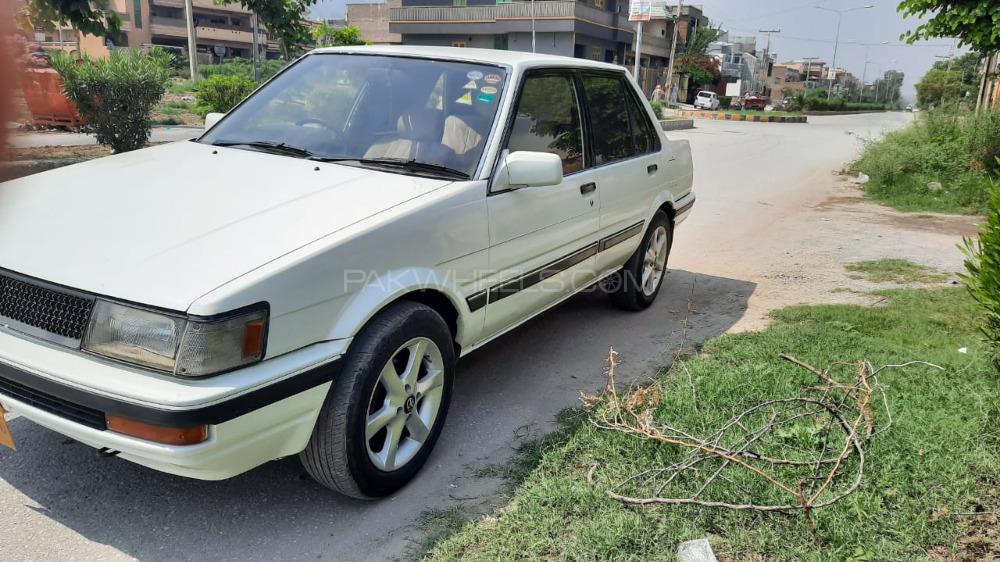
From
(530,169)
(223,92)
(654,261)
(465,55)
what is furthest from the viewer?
(223,92)

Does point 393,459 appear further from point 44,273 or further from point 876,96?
point 876,96

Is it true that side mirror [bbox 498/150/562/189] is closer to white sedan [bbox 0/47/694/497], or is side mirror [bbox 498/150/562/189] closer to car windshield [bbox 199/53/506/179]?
white sedan [bbox 0/47/694/497]

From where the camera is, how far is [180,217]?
9.32 feet

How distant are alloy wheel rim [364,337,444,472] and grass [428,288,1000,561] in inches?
18.0

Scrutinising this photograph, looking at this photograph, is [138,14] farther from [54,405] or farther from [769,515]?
[769,515]

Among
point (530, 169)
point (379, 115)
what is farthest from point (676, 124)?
point (530, 169)

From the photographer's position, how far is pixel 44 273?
8.30ft

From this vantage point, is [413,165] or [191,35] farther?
[191,35]

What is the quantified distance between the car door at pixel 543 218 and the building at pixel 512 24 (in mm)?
39406

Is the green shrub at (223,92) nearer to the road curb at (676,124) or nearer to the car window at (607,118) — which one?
the car window at (607,118)

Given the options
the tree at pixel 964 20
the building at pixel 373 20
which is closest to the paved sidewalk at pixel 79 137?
the tree at pixel 964 20

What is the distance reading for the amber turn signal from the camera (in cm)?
234

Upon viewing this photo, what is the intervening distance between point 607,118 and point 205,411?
11.0ft

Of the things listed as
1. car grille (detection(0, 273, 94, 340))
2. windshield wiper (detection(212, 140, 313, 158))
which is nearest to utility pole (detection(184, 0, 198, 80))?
windshield wiper (detection(212, 140, 313, 158))
